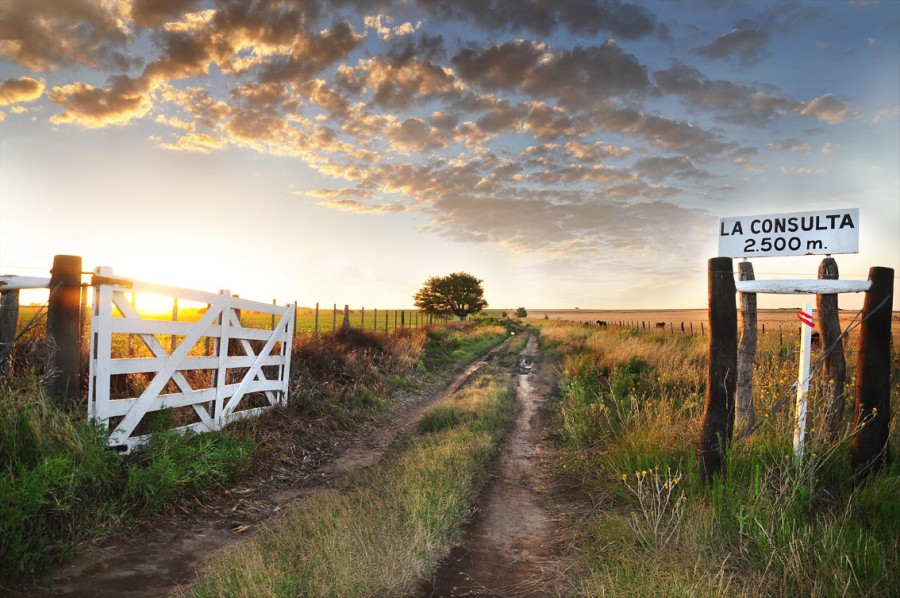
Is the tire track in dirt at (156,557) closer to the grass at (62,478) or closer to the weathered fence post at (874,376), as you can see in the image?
the grass at (62,478)

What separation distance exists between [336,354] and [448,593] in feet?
31.4

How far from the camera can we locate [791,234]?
235 inches

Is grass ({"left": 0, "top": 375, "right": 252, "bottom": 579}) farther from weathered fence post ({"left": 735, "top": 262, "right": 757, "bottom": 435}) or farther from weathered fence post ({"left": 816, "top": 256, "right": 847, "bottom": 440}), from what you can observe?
weathered fence post ({"left": 816, "top": 256, "right": 847, "bottom": 440})

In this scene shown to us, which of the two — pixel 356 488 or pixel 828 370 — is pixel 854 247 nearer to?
pixel 828 370

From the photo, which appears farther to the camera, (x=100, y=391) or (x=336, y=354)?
(x=336, y=354)

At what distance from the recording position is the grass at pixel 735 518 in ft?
12.4

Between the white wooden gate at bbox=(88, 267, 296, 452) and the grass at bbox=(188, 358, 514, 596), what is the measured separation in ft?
7.60

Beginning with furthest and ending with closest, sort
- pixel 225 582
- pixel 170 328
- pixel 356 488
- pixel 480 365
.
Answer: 1. pixel 480 365
2. pixel 170 328
3. pixel 356 488
4. pixel 225 582

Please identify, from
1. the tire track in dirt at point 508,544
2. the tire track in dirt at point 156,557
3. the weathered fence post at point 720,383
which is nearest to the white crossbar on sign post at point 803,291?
the weathered fence post at point 720,383

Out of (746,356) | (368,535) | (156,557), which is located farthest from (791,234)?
(156,557)

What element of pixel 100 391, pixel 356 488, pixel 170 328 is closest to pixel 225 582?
pixel 356 488

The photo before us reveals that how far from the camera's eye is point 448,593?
420 centimetres

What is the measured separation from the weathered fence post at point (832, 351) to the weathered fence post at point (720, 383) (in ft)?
4.22

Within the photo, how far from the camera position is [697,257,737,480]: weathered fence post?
18.2 feet
